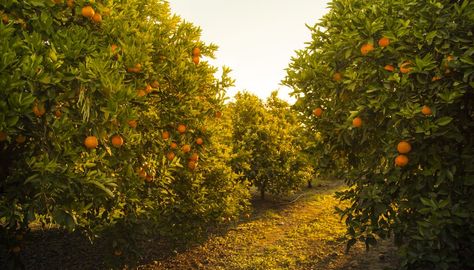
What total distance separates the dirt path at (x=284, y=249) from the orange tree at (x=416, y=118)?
333 centimetres

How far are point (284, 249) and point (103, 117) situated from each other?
22.7 feet

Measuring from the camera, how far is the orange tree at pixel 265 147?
46.7ft

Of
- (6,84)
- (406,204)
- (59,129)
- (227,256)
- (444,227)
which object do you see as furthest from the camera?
(227,256)

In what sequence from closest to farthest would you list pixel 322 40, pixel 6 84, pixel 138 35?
pixel 6 84 → pixel 138 35 → pixel 322 40

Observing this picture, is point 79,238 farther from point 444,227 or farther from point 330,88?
point 444,227

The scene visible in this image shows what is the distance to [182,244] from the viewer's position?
8562 millimetres

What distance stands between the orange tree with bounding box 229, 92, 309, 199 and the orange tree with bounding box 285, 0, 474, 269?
27.2 feet

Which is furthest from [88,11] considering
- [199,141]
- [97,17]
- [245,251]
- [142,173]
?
[245,251]

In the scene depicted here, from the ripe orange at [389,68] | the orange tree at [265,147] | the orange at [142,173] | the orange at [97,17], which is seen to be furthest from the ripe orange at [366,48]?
the orange tree at [265,147]

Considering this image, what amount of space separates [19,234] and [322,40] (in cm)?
626

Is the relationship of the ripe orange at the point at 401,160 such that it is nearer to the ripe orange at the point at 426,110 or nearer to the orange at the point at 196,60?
the ripe orange at the point at 426,110

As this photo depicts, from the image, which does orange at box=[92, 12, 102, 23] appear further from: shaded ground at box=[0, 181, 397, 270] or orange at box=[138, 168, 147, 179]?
shaded ground at box=[0, 181, 397, 270]

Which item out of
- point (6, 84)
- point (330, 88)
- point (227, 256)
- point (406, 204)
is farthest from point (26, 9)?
point (227, 256)

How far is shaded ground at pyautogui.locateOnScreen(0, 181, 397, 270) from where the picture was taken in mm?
8492
